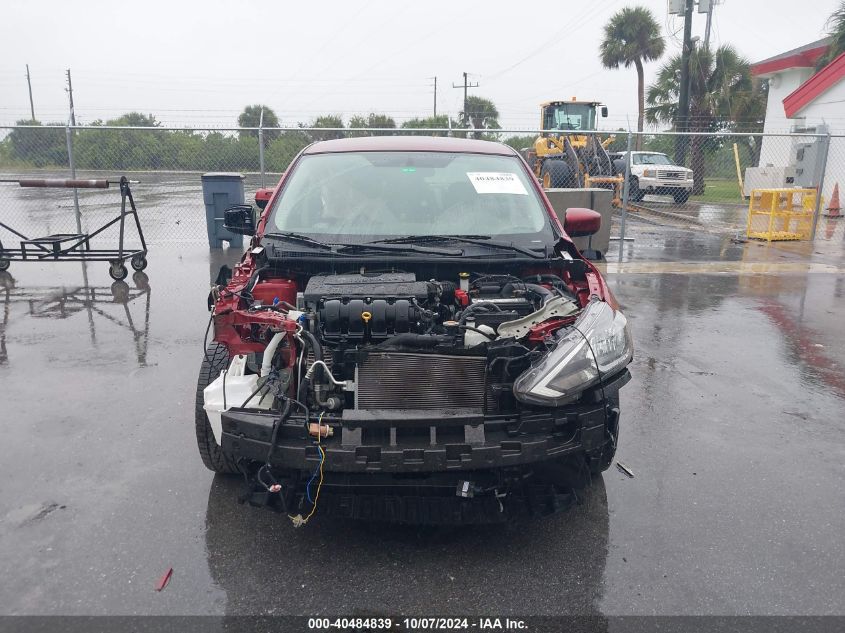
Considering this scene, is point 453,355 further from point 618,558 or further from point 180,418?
point 180,418

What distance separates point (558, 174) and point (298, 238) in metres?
13.0

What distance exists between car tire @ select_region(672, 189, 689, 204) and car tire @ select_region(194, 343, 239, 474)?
1905cm

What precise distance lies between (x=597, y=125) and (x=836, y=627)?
59.1 ft

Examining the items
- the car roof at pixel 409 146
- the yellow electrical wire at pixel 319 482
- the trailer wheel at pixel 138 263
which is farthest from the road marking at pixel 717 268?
the yellow electrical wire at pixel 319 482

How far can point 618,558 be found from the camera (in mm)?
3012

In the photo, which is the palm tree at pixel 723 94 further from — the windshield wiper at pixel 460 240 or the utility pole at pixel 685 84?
the windshield wiper at pixel 460 240

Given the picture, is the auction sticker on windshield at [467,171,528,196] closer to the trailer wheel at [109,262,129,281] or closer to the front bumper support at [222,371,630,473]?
the front bumper support at [222,371,630,473]

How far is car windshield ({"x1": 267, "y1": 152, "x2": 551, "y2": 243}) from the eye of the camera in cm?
408

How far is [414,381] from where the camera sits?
2855mm

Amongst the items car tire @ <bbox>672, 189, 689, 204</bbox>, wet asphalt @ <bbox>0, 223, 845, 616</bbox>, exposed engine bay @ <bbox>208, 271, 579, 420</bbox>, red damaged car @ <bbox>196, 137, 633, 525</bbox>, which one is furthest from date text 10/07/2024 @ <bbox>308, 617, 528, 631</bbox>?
car tire @ <bbox>672, 189, 689, 204</bbox>

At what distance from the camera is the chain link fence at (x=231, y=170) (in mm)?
11539

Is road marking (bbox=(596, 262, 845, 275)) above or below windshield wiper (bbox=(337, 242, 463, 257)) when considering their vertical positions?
below

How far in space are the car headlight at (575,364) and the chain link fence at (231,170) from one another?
24.4ft

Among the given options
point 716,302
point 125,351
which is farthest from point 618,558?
point 716,302
